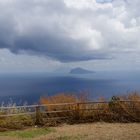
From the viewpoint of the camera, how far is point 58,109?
60.1 ft

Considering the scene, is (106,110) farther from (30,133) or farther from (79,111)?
(30,133)

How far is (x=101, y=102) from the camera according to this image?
720 inches

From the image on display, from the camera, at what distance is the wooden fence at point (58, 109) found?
17.1 meters

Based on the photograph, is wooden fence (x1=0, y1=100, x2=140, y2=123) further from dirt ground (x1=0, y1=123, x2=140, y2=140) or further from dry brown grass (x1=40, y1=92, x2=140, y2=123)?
dirt ground (x1=0, y1=123, x2=140, y2=140)

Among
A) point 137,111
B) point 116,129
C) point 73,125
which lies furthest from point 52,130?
point 137,111

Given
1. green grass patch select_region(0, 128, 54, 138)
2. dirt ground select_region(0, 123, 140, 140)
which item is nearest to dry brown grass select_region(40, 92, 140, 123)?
dirt ground select_region(0, 123, 140, 140)

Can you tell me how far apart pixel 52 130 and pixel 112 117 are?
10.7ft

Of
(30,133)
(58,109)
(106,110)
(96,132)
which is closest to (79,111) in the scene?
(58,109)

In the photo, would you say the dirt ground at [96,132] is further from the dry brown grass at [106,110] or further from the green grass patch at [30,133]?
the dry brown grass at [106,110]

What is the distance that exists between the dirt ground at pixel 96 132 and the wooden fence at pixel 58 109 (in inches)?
46.2

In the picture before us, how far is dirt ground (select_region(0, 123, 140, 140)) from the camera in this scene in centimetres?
1393

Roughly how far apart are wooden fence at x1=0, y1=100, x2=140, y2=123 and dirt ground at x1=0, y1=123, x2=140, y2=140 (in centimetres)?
117

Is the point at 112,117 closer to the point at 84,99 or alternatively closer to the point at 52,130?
the point at 84,99

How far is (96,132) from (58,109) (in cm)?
356
